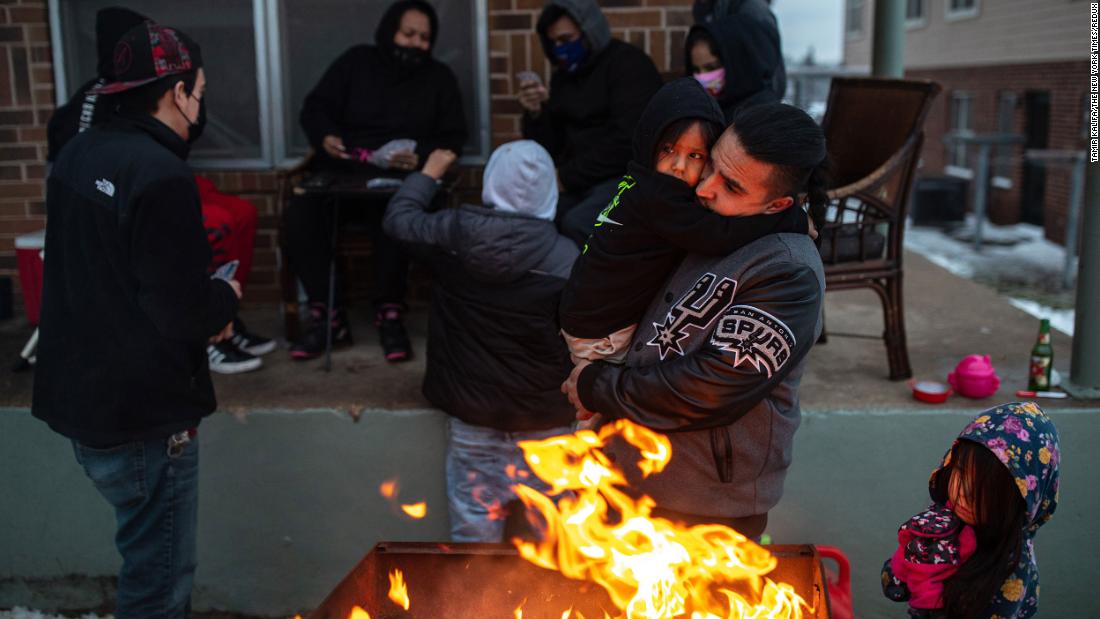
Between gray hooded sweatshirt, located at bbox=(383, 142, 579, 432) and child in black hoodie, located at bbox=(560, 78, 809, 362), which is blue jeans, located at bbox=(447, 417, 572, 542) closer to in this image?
gray hooded sweatshirt, located at bbox=(383, 142, 579, 432)

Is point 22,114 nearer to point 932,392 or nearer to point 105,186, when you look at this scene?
point 105,186

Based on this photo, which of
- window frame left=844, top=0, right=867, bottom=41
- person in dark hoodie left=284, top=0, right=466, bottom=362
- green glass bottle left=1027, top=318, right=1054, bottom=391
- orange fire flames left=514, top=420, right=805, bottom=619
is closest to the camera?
orange fire flames left=514, top=420, right=805, bottom=619

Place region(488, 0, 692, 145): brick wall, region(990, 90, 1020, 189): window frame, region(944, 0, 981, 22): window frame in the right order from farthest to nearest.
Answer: region(944, 0, 981, 22): window frame, region(990, 90, 1020, 189): window frame, region(488, 0, 692, 145): brick wall

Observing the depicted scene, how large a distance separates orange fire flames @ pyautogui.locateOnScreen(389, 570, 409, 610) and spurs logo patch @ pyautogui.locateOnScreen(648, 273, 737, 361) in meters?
1.03

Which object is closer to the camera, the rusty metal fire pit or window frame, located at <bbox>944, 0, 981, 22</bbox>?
the rusty metal fire pit

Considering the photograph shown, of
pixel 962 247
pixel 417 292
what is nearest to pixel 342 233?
pixel 417 292

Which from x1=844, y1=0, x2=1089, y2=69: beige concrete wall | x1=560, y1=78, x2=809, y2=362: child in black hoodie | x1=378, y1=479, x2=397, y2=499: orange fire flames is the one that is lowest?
x1=378, y1=479, x2=397, y2=499: orange fire flames

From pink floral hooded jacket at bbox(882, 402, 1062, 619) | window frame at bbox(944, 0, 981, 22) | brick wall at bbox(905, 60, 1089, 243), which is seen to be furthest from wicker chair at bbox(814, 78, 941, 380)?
window frame at bbox(944, 0, 981, 22)

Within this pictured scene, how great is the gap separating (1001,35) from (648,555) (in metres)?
18.2

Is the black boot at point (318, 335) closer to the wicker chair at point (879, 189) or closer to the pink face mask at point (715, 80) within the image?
the pink face mask at point (715, 80)

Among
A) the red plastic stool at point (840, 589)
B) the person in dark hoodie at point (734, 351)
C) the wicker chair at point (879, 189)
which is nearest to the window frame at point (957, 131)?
the wicker chair at point (879, 189)

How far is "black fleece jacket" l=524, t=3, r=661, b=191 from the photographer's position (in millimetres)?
4910

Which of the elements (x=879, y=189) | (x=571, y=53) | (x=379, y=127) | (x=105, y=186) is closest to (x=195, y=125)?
(x=105, y=186)

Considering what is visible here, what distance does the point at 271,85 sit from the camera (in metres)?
5.96
